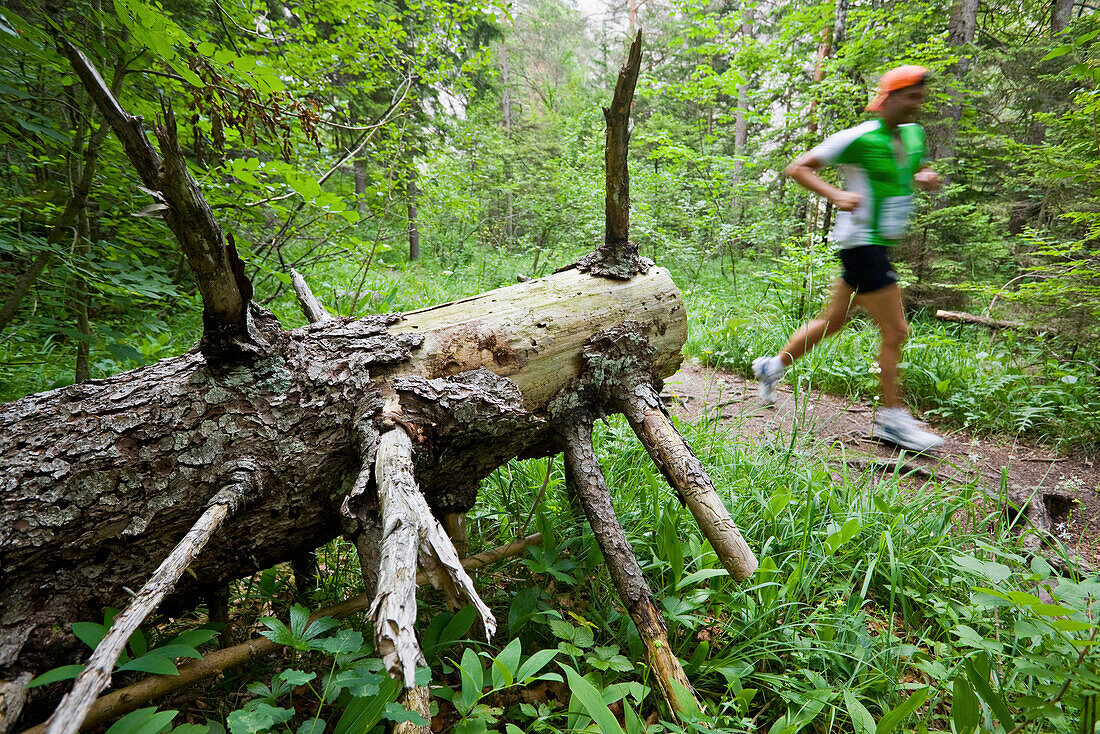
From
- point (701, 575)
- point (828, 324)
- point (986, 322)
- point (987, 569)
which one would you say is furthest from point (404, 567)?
point (986, 322)

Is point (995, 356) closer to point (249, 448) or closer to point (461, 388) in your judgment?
point (461, 388)

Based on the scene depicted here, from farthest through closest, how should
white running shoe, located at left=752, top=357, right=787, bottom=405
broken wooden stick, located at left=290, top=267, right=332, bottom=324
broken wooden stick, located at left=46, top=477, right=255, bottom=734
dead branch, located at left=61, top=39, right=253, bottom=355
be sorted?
white running shoe, located at left=752, top=357, right=787, bottom=405, broken wooden stick, located at left=290, top=267, right=332, bottom=324, dead branch, located at left=61, top=39, right=253, bottom=355, broken wooden stick, located at left=46, top=477, right=255, bottom=734

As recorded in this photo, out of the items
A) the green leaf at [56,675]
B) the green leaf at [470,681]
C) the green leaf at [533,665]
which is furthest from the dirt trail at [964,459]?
the green leaf at [56,675]

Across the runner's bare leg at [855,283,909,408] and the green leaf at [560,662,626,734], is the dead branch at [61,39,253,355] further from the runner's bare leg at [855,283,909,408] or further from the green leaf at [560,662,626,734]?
the runner's bare leg at [855,283,909,408]

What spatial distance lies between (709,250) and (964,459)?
24.5 feet

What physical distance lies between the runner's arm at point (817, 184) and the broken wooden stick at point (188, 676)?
2.97 metres

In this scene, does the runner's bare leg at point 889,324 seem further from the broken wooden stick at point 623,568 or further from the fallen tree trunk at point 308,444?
the broken wooden stick at point 623,568

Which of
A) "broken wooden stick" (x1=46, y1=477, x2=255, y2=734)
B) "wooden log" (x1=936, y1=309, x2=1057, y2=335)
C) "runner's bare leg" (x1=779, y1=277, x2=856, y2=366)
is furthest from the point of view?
"wooden log" (x1=936, y1=309, x2=1057, y2=335)

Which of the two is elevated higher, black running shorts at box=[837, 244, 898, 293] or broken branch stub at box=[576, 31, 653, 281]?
broken branch stub at box=[576, 31, 653, 281]

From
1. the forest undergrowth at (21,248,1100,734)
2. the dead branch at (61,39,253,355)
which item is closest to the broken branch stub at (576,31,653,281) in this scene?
the forest undergrowth at (21,248,1100,734)

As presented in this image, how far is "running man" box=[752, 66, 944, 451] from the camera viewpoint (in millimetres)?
2744

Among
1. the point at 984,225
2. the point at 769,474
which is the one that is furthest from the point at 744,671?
the point at 984,225

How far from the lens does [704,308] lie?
662cm

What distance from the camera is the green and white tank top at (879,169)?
277 centimetres
